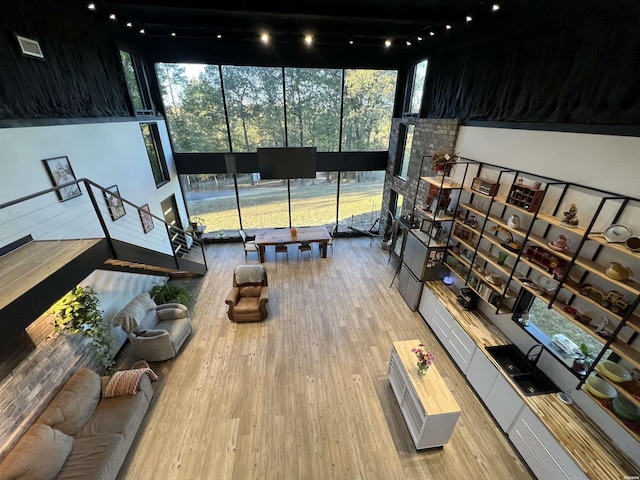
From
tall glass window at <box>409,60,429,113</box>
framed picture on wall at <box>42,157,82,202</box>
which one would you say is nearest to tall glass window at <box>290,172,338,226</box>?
tall glass window at <box>409,60,429,113</box>

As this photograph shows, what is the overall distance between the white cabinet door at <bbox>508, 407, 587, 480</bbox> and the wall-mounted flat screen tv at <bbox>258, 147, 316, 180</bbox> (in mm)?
6491

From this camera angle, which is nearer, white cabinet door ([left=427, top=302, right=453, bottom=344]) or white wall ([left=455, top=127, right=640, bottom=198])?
white wall ([left=455, top=127, right=640, bottom=198])

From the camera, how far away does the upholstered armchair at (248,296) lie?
5062 mm

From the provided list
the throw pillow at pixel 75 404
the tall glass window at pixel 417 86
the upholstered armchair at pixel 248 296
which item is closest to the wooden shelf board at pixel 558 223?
the tall glass window at pixel 417 86

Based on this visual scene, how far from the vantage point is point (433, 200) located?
5176mm

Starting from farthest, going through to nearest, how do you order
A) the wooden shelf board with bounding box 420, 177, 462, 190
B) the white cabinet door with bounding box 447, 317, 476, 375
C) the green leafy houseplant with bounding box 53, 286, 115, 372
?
the wooden shelf board with bounding box 420, 177, 462, 190 < the white cabinet door with bounding box 447, 317, 476, 375 < the green leafy houseplant with bounding box 53, 286, 115, 372

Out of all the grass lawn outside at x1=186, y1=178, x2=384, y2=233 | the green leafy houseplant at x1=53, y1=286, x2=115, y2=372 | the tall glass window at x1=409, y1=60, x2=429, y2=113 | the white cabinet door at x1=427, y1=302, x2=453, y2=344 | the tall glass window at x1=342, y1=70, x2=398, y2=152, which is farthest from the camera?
the grass lawn outside at x1=186, y1=178, x2=384, y2=233

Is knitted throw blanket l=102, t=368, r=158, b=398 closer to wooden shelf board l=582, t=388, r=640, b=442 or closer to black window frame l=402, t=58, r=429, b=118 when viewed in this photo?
wooden shelf board l=582, t=388, r=640, b=442

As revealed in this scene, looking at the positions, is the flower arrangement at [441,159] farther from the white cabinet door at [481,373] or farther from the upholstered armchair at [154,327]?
the upholstered armchair at [154,327]

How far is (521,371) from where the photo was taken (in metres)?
3.38

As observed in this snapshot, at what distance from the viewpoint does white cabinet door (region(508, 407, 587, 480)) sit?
2.53 m

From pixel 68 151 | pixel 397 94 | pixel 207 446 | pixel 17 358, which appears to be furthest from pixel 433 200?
pixel 17 358

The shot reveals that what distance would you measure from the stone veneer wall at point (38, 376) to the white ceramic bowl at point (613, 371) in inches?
238

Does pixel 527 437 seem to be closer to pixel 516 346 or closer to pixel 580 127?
pixel 516 346
